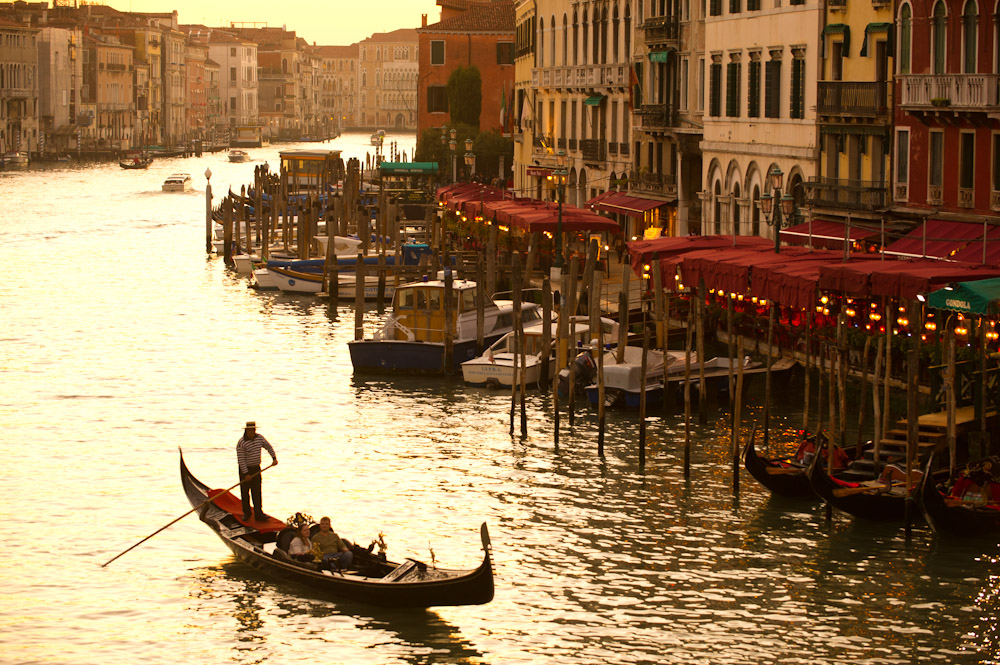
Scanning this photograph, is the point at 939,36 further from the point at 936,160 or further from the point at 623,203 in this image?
the point at 623,203

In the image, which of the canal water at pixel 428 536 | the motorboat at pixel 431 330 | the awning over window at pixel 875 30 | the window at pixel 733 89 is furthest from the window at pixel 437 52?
the awning over window at pixel 875 30

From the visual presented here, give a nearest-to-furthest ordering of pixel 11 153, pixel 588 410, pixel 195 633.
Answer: pixel 195 633, pixel 588 410, pixel 11 153

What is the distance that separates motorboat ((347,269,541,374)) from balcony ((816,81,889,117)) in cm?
739

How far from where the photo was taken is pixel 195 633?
17.5m

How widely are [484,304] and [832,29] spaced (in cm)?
926

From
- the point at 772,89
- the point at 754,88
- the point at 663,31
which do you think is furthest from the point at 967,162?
the point at 663,31

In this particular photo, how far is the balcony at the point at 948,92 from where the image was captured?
27.7m

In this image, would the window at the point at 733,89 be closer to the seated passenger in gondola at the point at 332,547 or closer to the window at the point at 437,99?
the seated passenger in gondola at the point at 332,547

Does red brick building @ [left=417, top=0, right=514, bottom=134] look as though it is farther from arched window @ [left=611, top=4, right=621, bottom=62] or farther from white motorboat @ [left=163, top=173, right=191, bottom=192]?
arched window @ [left=611, top=4, right=621, bottom=62]

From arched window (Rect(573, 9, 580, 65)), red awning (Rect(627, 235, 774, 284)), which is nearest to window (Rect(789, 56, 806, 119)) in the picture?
red awning (Rect(627, 235, 774, 284))

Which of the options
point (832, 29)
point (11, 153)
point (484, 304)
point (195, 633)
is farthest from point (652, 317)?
point (11, 153)

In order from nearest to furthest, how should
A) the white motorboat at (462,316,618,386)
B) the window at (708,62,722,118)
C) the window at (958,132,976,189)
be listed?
the window at (958,132,976,189) < the white motorboat at (462,316,618,386) < the window at (708,62,722,118)

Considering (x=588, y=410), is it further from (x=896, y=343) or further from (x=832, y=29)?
(x=832, y=29)

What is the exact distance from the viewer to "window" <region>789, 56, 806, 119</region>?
35.3 m
